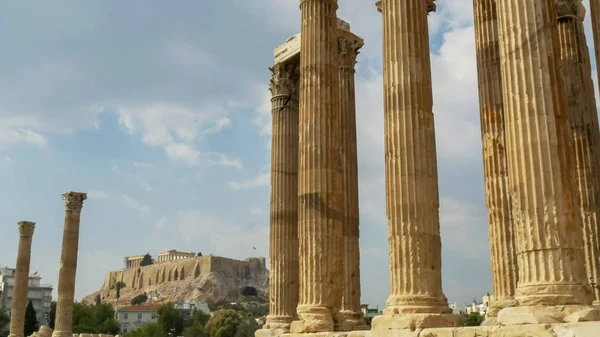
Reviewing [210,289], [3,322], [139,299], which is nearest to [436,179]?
[3,322]

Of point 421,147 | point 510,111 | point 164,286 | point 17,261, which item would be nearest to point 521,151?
point 510,111

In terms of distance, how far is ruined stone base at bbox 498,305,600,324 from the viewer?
44.1 feet

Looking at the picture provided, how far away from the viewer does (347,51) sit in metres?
31.0

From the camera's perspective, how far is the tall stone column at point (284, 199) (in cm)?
2872

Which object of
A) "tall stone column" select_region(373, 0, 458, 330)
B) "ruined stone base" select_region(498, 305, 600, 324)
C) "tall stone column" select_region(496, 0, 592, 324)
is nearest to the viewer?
"ruined stone base" select_region(498, 305, 600, 324)

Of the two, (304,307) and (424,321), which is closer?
(424,321)

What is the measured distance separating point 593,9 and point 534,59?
4.30m

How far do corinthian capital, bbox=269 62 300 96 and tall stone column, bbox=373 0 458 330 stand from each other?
39.4 feet

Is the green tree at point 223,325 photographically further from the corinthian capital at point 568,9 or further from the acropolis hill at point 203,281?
the corinthian capital at point 568,9

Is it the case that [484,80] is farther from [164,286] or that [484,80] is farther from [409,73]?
[164,286]

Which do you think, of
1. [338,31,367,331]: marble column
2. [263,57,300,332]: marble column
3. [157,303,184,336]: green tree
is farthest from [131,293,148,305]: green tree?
[338,31,367,331]: marble column

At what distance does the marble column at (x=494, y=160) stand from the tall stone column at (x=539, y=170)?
4.89 metres

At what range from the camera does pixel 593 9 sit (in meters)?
18.4

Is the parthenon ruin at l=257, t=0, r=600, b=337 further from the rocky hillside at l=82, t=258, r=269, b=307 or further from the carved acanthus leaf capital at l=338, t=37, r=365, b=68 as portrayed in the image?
the rocky hillside at l=82, t=258, r=269, b=307
